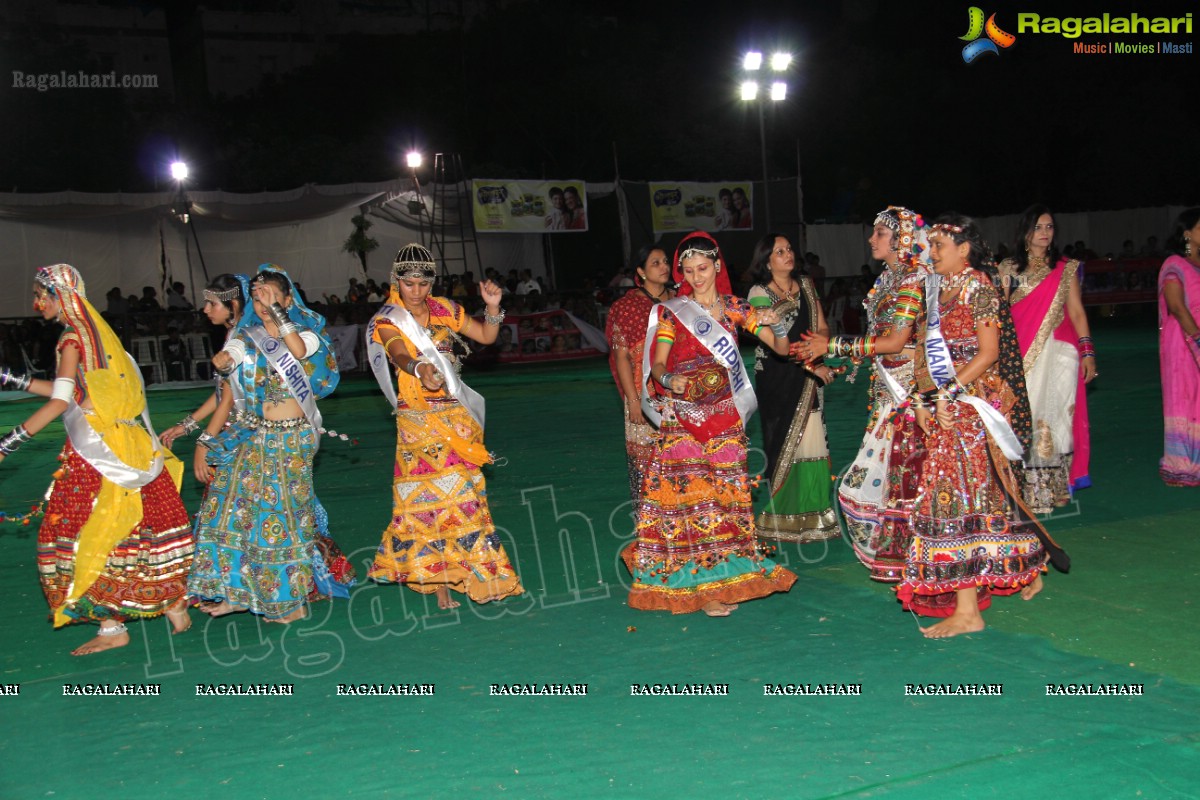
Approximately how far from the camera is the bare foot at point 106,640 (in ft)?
17.1

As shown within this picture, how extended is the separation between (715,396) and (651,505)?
1.98ft

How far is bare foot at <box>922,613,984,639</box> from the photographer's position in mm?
4879

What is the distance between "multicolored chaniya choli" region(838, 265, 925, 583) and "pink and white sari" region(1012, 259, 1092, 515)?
2.05 metres

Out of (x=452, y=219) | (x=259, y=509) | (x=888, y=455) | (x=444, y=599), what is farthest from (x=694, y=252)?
(x=452, y=219)

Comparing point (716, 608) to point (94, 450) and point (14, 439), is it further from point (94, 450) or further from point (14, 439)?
point (14, 439)

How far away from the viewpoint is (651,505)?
18.1ft

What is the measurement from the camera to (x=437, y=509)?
5711mm

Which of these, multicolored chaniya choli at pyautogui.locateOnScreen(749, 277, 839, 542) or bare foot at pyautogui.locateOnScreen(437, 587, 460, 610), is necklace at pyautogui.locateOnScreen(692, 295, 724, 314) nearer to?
multicolored chaniya choli at pyautogui.locateOnScreen(749, 277, 839, 542)

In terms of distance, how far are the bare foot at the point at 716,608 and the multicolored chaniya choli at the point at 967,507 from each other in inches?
32.0

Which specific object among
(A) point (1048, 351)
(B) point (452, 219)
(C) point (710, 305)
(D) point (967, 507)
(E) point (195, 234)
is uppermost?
(B) point (452, 219)

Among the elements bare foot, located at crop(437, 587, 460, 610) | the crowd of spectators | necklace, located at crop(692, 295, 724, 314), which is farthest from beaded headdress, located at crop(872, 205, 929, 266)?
the crowd of spectators

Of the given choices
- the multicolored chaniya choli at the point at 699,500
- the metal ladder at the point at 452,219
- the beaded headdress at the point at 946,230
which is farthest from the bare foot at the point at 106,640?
the metal ladder at the point at 452,219

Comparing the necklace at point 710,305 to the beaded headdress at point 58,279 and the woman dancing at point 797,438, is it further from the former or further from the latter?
the beaded headdress at point 58,279

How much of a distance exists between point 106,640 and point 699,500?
2.80 metres
